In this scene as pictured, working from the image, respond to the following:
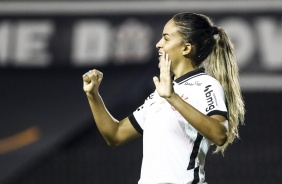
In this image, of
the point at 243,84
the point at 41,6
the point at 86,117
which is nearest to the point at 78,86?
the point at 86,117

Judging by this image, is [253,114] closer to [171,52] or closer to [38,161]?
[38,161]

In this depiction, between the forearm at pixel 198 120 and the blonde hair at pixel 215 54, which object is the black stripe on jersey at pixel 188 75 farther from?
the forearm at pixel 198 120

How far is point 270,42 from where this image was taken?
5.74 m

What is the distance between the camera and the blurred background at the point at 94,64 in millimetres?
5711

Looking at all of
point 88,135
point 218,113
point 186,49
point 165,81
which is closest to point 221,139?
point 218,113

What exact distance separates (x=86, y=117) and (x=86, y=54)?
15.7 inches

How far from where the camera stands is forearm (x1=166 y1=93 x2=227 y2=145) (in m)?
2.84

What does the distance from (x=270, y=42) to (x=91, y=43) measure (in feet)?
3.70

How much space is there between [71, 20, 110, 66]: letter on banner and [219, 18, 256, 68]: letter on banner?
74 cm

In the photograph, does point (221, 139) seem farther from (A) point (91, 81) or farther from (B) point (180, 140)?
(A) point (91, 81)

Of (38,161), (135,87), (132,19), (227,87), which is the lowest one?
(38,161)

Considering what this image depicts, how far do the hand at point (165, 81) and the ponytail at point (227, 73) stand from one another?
287 mm

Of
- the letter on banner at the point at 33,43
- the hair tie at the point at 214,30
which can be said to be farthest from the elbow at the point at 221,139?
the letter on banner at the point at 33,43

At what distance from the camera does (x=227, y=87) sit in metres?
3.16
